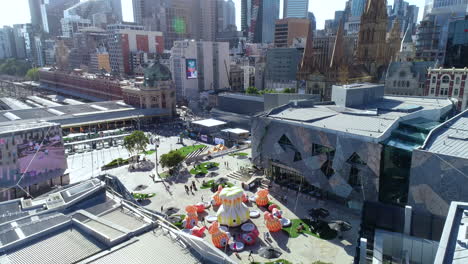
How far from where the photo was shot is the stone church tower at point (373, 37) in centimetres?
8806

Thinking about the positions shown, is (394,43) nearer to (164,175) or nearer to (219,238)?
(164,175)

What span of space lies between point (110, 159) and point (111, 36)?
126 meters

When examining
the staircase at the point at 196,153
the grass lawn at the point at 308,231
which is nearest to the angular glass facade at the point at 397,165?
the grass lawn at the point at 308,231

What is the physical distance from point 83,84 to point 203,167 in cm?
10931

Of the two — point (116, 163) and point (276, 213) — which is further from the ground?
point (276, 213)

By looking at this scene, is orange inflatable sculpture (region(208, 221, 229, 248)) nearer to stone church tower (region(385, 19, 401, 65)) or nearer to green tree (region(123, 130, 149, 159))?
green tree (region(123, 130, 149, 159))

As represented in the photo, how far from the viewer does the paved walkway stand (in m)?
30.4

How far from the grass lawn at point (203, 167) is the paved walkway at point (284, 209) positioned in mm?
1551

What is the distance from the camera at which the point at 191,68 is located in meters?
118

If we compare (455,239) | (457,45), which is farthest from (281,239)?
(457,45)

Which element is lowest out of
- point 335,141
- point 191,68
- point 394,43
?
point 335,141

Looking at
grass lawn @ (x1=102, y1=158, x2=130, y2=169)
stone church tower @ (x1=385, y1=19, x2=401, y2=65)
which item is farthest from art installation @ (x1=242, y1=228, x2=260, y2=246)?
stone church tower @ (x1=385, y1=19, x2=401, y2=65)

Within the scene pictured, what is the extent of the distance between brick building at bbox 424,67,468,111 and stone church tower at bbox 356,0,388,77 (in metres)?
21.6

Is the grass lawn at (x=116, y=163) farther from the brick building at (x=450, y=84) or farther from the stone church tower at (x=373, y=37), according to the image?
the stone church tower at (x=373, y=37)
